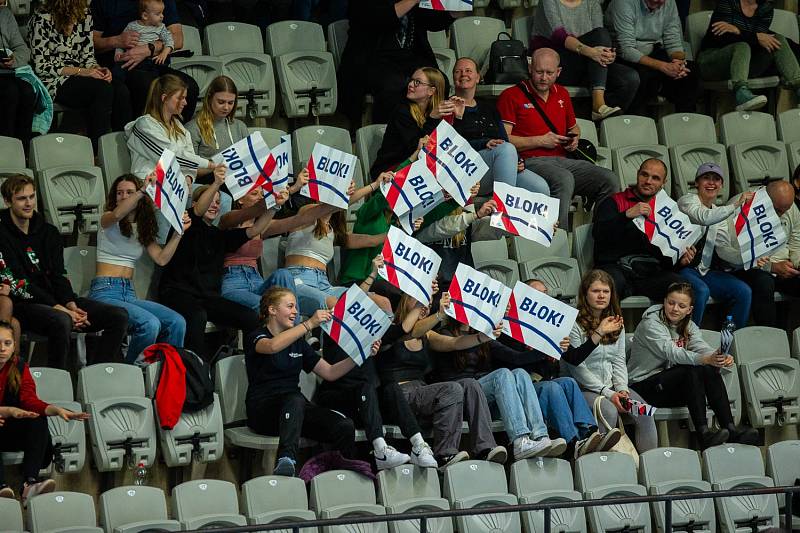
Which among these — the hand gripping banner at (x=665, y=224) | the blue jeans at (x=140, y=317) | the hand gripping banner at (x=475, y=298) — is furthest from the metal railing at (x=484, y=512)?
the hand gripping banner at (x=665, y=224)

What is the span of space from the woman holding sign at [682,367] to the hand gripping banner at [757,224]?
1.76 feet

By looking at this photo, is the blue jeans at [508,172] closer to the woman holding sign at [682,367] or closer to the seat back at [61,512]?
the woman holding sign at [682,367]

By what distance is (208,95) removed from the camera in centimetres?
888

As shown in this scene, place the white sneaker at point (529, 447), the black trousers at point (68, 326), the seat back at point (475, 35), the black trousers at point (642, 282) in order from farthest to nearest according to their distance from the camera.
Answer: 1. the seat back at point (475, 35)
2. the black trousers at point (642, 282)
3. the white sneaker at point (529, 447)
4. the black trousers at point (68, 326)

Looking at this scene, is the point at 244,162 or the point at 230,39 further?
the point at 230,39

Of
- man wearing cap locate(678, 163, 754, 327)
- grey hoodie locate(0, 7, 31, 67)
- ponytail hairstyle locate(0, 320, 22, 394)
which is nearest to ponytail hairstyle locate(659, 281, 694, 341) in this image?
man wearing cap locate(678, 163, 754, 327)

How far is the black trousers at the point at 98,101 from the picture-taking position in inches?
353

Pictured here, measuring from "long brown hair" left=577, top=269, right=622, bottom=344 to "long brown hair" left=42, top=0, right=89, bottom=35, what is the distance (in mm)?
3006

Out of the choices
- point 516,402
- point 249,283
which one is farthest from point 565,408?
point 249,283

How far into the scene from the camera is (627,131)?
33.9ft

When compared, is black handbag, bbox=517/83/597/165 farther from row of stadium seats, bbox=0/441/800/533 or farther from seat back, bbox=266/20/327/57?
row of stadium seats, bbox=0/441/800/533

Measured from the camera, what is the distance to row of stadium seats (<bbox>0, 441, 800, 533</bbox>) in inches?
289

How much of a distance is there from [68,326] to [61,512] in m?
0.96

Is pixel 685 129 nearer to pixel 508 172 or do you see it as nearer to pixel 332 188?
pixel 508 172
